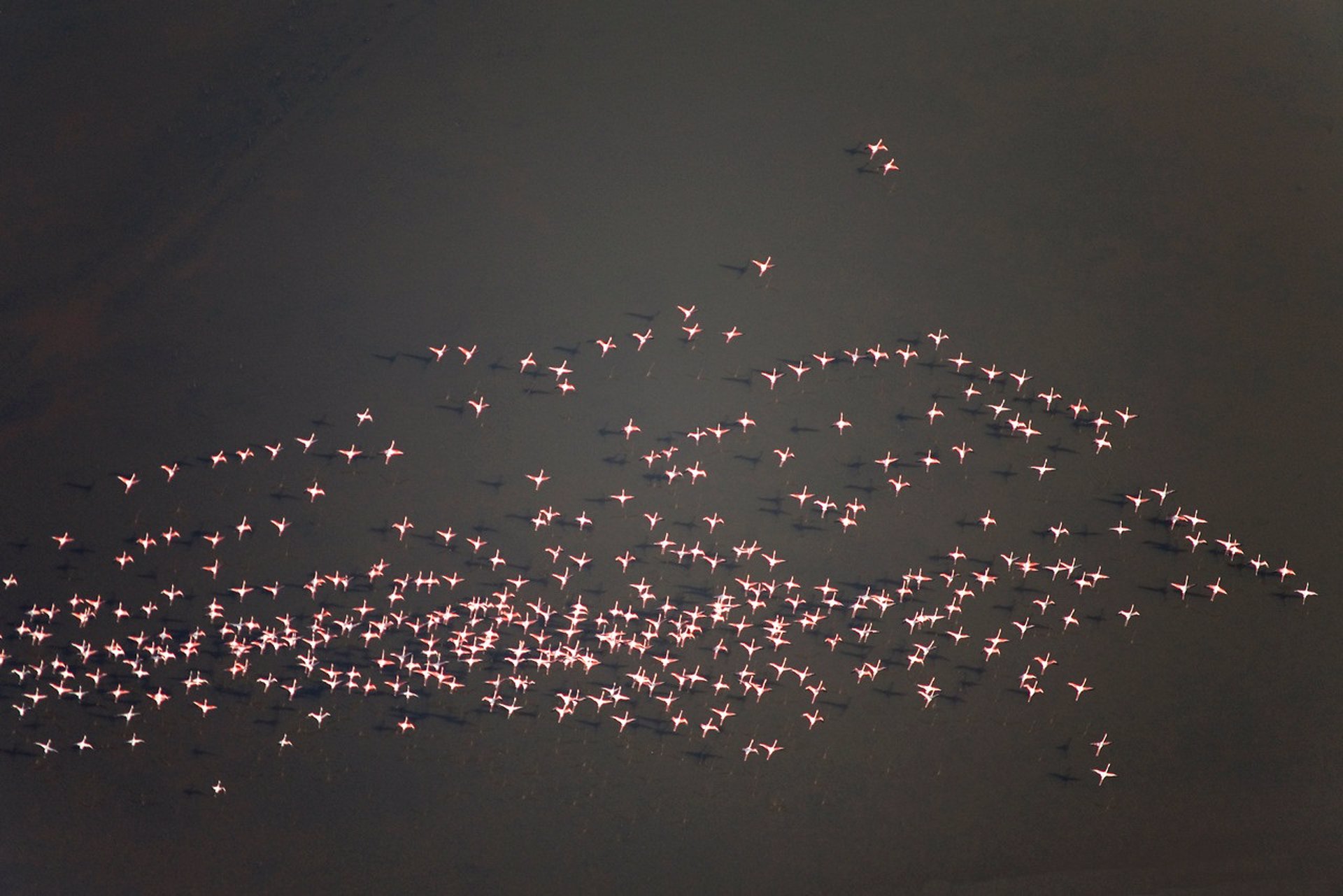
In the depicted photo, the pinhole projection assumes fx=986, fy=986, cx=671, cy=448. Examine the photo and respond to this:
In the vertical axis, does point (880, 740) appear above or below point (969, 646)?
below

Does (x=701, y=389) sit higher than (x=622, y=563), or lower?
higher

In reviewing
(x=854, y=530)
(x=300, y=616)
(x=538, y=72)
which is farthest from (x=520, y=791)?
(x=538, y=72)

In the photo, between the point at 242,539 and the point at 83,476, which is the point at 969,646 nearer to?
the point at 242,539
